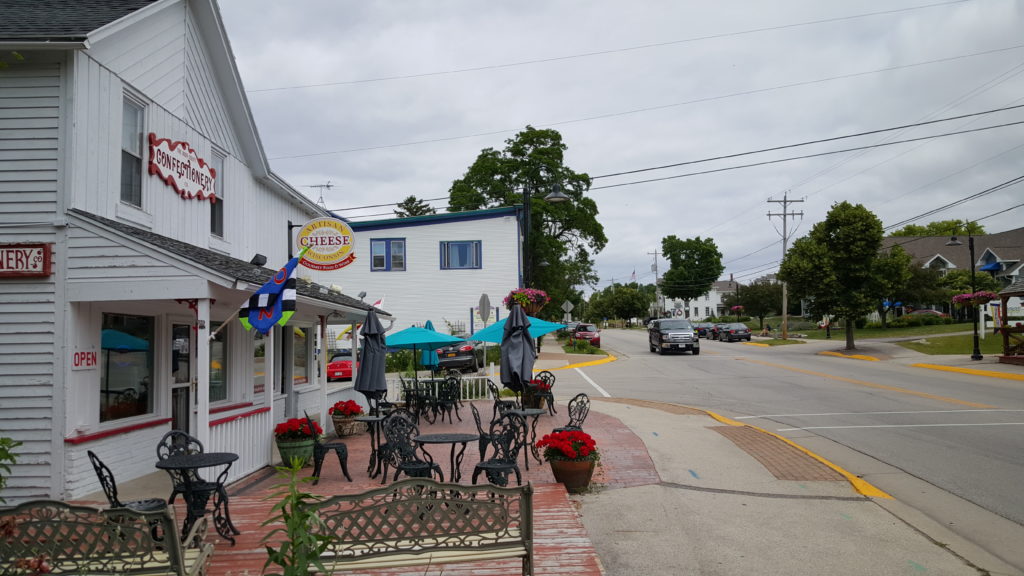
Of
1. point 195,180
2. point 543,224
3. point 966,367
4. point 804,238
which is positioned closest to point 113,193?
point 195,180

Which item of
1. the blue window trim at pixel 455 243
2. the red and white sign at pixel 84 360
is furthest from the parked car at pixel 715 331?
the red and white sign at pixel 84 360

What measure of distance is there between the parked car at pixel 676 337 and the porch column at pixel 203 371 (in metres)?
30.7

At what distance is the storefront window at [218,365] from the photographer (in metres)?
11.2

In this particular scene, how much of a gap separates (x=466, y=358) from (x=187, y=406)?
55.8 feet

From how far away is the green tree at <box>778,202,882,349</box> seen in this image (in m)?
32.5

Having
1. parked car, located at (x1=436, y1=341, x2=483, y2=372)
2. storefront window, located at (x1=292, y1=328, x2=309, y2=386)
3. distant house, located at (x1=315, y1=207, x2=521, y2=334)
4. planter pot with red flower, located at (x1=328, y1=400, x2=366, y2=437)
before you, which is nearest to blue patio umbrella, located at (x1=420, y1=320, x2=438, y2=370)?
parked car, located at (x1=436, y1=341, x2=483, y2=372)

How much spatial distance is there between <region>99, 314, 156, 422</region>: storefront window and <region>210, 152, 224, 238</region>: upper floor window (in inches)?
98.7

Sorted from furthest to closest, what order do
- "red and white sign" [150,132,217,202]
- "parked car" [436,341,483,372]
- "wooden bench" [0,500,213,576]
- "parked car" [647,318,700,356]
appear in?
"parked car" [647,318,700,356], "parked car" [436,341,483,372], "red and white sign" [150,132,217,202], "wooden bench" [0,500,213,576]

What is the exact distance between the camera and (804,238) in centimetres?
3475

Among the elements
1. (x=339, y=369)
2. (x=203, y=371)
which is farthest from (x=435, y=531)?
(x=339, y=369)

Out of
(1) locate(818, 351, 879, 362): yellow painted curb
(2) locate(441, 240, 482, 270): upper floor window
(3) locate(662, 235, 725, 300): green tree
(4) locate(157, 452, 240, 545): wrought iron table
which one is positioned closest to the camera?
(4) locate(157, 452, 240, 545): wrought iron table

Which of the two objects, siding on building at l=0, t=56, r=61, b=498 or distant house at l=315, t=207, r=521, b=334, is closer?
siding on building at l=0, t=56, r=61, b=498

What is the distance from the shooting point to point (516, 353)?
11.1 metres

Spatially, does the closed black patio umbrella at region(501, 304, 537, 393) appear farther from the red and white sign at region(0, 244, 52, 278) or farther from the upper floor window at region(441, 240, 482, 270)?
the upper floor window at region(441, 240, 482, 270)
